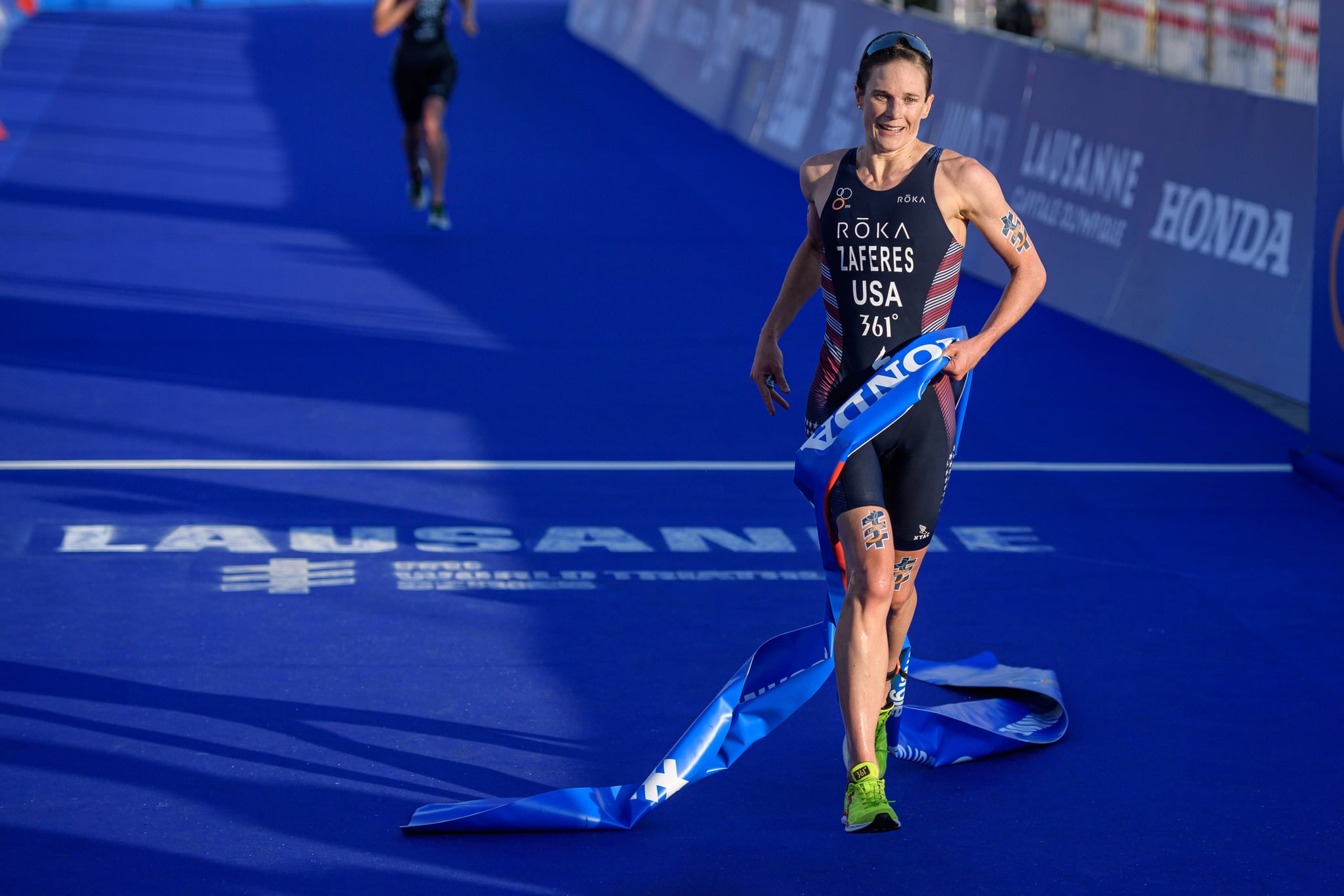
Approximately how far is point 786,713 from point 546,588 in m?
2.04

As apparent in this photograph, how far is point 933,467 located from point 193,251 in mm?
10092

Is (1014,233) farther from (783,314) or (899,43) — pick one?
(783,314)

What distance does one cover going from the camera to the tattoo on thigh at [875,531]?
454cm

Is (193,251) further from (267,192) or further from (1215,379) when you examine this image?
(1215,379)

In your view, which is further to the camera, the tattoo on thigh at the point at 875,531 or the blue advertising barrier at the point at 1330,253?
the blue advertising barrier at the point at 1330,253

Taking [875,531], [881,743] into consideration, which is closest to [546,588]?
[881,743]

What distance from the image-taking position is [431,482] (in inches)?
319

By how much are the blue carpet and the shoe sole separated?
0.25 m

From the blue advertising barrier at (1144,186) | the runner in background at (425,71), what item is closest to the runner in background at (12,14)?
the runner in background at (425,71)

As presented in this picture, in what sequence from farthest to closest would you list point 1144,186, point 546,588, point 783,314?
point 1144,186
point 546,588
point 783,314

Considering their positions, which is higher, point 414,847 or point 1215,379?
point 1215,379

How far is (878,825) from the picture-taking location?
13.9 ft

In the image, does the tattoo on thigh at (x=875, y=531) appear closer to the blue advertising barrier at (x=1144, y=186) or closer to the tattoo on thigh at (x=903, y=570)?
the tattoo on thigh at (x=903, y=570)

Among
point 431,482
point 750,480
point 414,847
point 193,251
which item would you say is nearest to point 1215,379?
point 750,480
